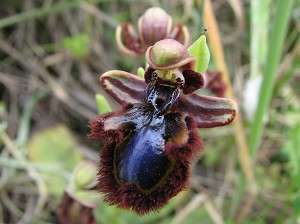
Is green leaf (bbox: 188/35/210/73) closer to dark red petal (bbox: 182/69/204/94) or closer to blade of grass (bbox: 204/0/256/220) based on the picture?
dark red petal (bbox: 182/69/204/94)

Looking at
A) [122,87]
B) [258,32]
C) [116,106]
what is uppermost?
[122,87]

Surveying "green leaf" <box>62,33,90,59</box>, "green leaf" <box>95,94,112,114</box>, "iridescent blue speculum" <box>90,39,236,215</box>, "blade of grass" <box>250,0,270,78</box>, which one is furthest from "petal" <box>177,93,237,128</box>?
"green leaf" <box>62,33,90,59</box>

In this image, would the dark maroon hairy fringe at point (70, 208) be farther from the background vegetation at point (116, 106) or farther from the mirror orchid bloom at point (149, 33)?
the mirror orchid bloom at point (149, 33)

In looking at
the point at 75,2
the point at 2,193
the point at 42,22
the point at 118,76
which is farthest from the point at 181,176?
the point at 42,22

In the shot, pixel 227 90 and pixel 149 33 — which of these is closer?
pixel 149 33

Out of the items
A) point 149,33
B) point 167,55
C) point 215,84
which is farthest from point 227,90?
point 167,55

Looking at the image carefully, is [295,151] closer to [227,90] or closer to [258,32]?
[227,90]
